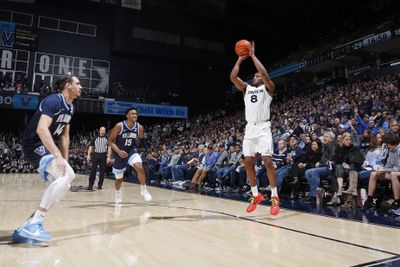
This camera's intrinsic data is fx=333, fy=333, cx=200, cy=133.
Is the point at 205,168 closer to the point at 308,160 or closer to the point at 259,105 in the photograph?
the point at 308,160

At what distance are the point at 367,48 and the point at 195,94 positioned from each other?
12750mm

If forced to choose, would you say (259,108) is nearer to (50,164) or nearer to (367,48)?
(50,164)

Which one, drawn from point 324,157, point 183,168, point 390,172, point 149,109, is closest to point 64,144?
point 390,172

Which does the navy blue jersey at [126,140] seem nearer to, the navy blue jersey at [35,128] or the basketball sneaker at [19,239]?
the navy blue jersey at [35,128]

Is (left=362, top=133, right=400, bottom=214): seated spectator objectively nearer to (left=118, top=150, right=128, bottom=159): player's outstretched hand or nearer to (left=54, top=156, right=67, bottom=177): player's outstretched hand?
(left=118, top=150, right=128, bottom=159): player's outstretched hand

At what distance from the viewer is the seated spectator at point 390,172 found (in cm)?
474

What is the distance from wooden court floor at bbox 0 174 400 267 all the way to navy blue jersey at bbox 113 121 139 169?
1.21m

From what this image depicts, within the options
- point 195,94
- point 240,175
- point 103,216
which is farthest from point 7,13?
point 103,216

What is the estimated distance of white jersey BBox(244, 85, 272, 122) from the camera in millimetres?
4434

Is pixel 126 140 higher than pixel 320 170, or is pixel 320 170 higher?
pixel 126 140

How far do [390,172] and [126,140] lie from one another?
4.17m

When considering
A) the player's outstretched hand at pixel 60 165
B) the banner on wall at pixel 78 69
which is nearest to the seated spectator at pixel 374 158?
the player's outstretched hand at pixel 60 165

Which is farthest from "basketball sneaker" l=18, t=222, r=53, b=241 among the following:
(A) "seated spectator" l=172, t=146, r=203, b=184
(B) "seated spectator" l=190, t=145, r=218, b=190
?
(A) "seated spectator" l=172, t=146, r=203, b=184

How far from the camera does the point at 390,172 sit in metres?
4.85
